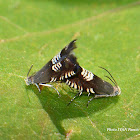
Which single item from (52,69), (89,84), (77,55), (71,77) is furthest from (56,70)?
(77,55)

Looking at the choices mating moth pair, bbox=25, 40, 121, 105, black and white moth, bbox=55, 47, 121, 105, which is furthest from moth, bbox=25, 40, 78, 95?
black and white moth, bbox=55, 47, 121, 105

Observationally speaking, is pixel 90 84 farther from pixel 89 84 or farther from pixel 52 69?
pixel 52 69

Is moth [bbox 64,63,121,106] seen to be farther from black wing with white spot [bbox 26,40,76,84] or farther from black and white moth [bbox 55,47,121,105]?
black wing with white spot [bbox 26,40,76,84]

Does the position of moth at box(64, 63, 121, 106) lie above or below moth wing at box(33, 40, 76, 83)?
below

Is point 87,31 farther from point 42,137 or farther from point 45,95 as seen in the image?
point 42,137

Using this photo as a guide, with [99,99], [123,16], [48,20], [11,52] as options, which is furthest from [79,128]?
[123,16]
